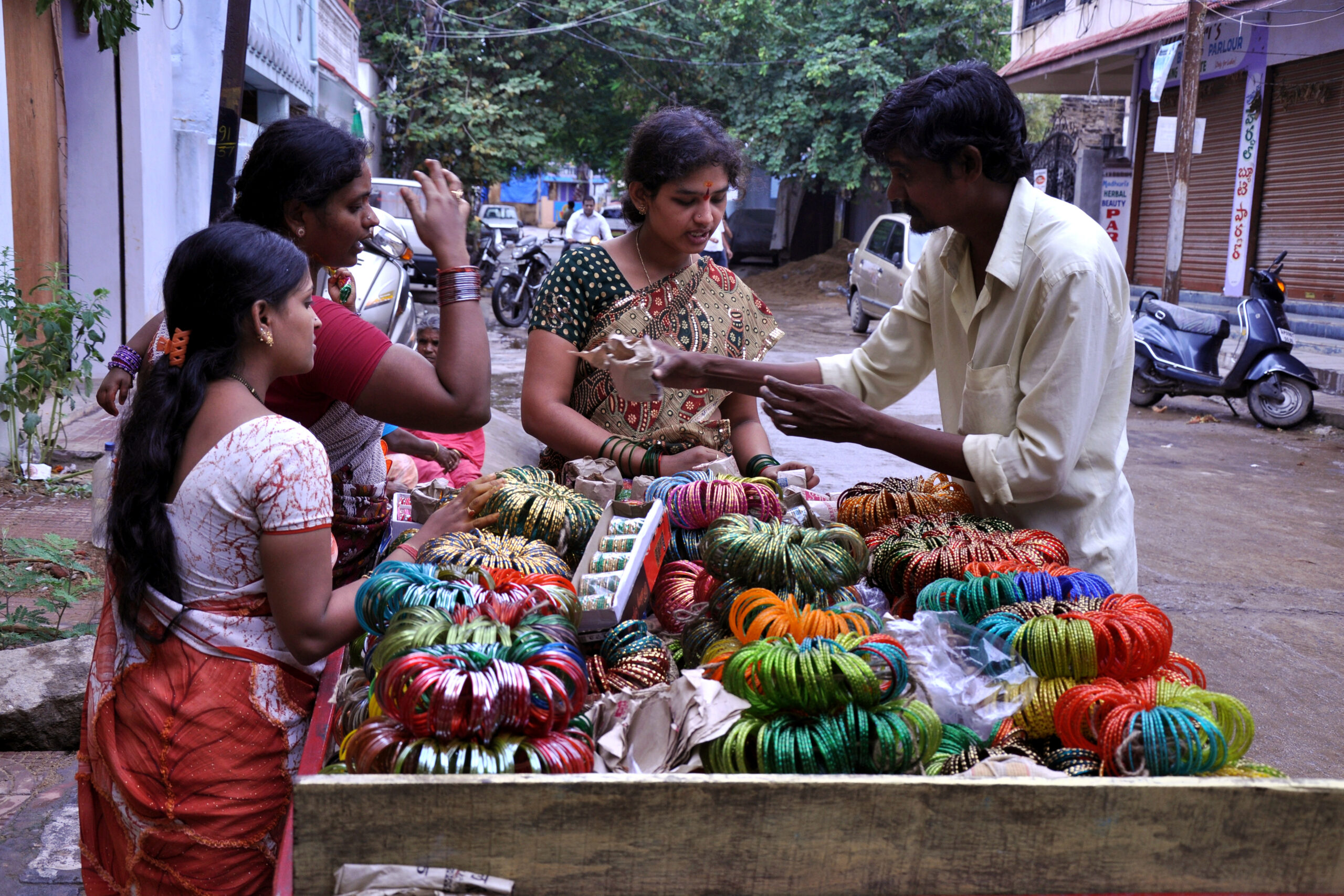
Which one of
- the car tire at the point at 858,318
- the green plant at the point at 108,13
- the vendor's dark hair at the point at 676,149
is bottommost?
the car tire at the point at 858,318

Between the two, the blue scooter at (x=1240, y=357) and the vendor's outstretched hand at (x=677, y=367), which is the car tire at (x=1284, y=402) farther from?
the vendor's outstretched hand at (x=677, y=367)

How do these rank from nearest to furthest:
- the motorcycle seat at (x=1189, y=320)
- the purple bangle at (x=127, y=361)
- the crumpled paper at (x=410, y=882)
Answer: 1. the crumpled paper at (x=410, y=882)
2. the purple bangle at (x=127, y=361)
3. the motorcycle seat at (x=1189, y=320)

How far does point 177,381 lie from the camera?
1.67 metres

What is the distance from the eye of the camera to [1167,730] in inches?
52.4

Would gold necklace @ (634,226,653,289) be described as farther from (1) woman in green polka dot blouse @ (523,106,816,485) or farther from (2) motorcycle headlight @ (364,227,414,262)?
(2) motorcycle headlight @ (364,227,414,262)

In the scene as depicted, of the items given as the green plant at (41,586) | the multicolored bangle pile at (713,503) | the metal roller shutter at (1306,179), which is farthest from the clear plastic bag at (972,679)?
the metal roller shutter at (1306,179)

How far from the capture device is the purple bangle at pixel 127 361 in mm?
3037

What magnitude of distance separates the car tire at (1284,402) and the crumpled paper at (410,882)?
987 centimetres

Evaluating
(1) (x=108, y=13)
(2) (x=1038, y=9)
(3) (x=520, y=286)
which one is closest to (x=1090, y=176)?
(2) (x=1038, y=9)

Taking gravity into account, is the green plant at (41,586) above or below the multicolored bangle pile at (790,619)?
below

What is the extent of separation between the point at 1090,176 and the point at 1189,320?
29.6 feet

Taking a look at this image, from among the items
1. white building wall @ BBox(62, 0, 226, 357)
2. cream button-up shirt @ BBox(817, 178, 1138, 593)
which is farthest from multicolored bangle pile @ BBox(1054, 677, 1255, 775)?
white building wall @ BBox(62, 0, 226, 357)

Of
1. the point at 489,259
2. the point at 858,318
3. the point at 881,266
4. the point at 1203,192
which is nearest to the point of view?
the point at 881,266

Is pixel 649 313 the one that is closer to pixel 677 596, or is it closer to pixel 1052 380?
pixel 677 596
